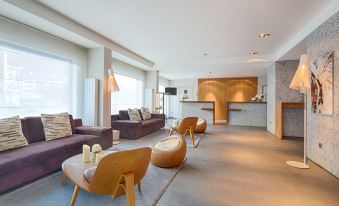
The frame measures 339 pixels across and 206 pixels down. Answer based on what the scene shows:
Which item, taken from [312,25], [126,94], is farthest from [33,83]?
[312,25]

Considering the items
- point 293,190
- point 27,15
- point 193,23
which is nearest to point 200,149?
point 293,190

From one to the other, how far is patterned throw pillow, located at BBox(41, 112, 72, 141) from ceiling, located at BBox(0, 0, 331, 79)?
76.8 inches

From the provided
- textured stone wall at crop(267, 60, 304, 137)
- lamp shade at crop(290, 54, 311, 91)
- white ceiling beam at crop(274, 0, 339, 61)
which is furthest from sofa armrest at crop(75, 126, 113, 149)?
textured stone wall at crop(267, 60, 304, 137)

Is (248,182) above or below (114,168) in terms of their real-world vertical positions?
below

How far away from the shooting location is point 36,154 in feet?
8.39

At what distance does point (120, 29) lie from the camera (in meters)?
4.15

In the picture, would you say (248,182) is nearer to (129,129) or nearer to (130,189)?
(130,189)

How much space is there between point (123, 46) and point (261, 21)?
3.65 metres

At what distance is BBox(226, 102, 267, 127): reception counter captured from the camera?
8.34m

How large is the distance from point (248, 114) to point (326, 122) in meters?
5.59

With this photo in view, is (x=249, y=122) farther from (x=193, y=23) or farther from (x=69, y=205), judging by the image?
(x=69, y=205)

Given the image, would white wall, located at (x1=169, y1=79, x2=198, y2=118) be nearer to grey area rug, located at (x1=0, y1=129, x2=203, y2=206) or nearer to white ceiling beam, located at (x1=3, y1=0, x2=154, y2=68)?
white ceiling beam, located at (x1=3, y1=0, x2=154, y2=68)

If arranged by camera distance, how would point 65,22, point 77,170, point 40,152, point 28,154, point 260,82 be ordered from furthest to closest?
point 260,82 → point 65,22 → point 40,152 → point 28,154 → point 77,170

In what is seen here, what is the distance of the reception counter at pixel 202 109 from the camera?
29.3 ft
